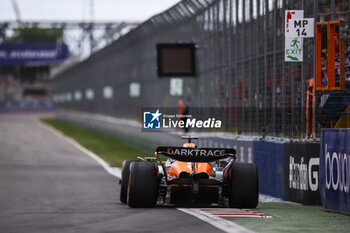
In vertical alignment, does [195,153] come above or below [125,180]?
above

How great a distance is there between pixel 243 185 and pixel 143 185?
54.3 inches

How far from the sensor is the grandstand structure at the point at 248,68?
1562 centimetres

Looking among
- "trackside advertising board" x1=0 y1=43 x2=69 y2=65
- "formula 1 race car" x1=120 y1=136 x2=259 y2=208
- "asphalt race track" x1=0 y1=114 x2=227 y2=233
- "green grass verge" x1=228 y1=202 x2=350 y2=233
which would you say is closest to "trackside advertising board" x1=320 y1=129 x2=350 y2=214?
"green grass verge" x1=228 y1=202 x2=350 y2=233

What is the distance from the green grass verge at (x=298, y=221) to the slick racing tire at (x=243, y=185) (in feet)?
0.74

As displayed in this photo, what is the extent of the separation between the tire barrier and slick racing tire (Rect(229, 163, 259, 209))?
4.39 ft

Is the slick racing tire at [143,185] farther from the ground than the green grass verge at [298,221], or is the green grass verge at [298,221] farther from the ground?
the slick racing tire at [143,185]

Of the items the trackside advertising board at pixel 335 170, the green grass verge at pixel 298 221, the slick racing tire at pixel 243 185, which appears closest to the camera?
the green grass verge at pixel 298 221

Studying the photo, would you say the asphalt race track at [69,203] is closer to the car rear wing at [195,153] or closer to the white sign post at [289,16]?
the car rear wing at [195,153]

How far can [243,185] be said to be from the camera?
1372 cm

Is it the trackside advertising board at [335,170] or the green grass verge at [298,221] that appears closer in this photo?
the green grass verge at [298,221]

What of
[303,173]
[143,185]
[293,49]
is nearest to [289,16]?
[293,49]

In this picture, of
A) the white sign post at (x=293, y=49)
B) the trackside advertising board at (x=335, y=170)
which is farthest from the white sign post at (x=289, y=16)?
the trackside advertising board at (x=335, y=170)

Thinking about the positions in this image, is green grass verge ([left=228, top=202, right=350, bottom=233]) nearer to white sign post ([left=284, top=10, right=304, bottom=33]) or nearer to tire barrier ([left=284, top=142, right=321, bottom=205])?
tire barrier ([left=284, top=142, right=321, bottom=205])

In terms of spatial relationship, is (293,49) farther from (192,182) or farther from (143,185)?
(143,185)
